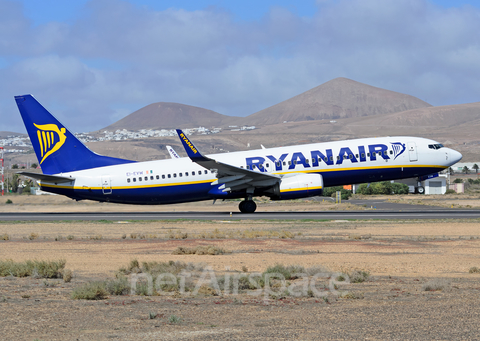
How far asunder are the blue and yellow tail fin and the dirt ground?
43.8 ft

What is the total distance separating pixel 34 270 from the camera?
1617 centimetres

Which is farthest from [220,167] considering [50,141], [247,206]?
[50,141]

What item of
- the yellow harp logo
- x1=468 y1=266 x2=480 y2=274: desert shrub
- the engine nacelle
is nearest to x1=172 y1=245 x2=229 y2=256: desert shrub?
x1=468 y1=266 x2=480 y2=274: desert shrub

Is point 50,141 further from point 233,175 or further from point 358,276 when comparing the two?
point 358,276

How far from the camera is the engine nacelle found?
3697cm

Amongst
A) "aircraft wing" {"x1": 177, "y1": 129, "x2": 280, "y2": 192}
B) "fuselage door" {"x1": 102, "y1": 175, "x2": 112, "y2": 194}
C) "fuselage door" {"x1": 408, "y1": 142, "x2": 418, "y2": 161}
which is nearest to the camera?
"aircraft wing" {"x1": 177, "y1": 129, "x2": 280, "y2": 192}

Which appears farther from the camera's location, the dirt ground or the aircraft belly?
the aircraft belly

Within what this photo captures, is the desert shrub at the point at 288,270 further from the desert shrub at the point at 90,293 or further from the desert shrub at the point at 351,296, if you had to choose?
the desert shrub at the point at 90,293

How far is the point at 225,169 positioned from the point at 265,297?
24386 millimetres

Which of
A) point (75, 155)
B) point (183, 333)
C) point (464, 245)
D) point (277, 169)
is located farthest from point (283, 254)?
point (75, 155)

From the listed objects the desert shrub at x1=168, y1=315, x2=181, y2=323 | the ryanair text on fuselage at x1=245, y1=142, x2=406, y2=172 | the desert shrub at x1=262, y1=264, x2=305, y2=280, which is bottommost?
the desert shrub at x1=168, y1=315, x2=181, y2=323

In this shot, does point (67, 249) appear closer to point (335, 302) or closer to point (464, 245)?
point (335, 302)

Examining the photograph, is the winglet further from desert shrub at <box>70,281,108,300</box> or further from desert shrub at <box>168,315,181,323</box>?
desert shrub at <box>168,315,181,323</box>

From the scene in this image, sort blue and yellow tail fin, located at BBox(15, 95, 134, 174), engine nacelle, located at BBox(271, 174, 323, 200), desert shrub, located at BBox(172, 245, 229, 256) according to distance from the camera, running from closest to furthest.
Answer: desert shrub, located at BBox(172, 245, 229, 256)
engine nacelle, located at BBox(271, 174, 323, 200)
blue and yellow tail fin, located at BBox(15, 95, 134, 174)
